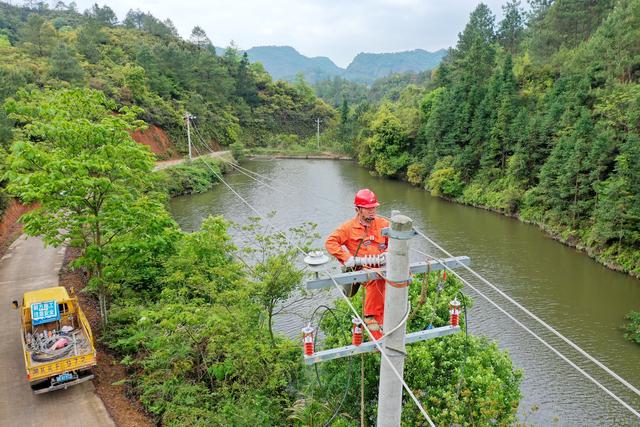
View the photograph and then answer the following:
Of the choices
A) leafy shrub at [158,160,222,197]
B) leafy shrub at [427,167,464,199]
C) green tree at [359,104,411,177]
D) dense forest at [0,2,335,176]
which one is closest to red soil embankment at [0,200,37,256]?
dense forest at [0,2,335,176]

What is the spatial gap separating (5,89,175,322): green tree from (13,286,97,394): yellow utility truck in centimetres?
107

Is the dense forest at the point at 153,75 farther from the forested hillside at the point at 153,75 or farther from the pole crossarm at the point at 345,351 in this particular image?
the pole crossarm at the point at 345,351

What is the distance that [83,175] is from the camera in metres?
10.8

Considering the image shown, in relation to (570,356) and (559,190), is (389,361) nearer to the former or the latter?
(570,356)

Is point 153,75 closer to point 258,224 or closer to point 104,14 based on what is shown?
point 104,14

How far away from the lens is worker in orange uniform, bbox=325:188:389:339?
4.77m

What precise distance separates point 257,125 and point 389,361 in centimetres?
7263

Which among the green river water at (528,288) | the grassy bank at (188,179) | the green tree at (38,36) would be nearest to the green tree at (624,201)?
the green river water at (528,288)

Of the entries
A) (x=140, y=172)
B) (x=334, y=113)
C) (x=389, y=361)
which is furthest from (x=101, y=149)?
(x=334, y=113)

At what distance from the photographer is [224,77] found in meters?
69.5

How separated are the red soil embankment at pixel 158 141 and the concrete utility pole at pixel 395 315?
4648 centimetres

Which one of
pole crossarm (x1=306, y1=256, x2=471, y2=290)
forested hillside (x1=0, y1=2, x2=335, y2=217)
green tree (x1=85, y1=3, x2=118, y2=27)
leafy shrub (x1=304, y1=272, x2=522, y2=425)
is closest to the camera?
pole crossarm (x1=306, y1=256, x2=471, y2=290)

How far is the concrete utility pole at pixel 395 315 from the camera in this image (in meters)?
3.85

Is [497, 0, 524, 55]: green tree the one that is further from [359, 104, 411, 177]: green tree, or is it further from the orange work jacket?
the orange work jacket
